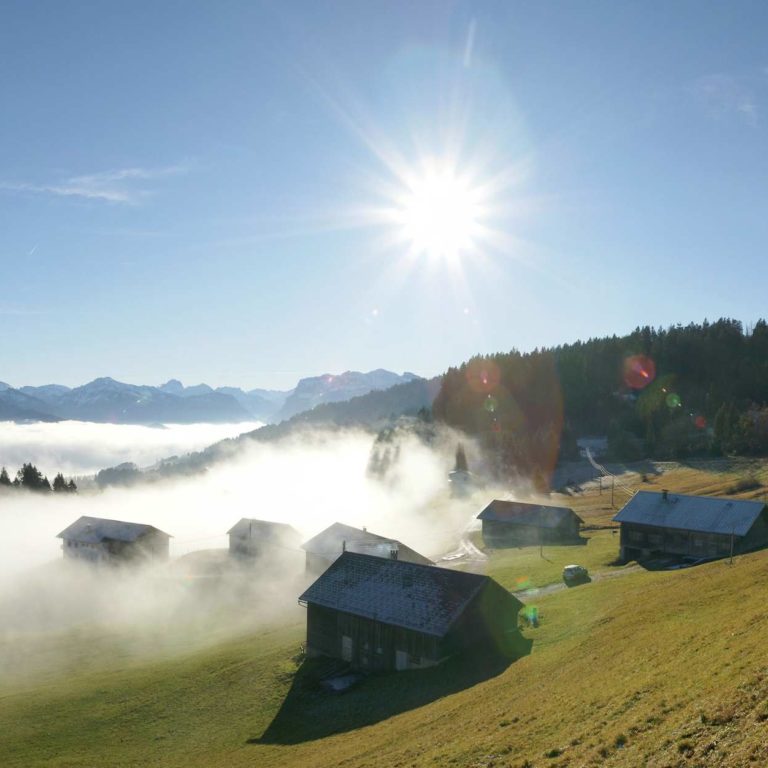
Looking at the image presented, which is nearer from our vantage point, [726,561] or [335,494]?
[726,561]

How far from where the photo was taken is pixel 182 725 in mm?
37062

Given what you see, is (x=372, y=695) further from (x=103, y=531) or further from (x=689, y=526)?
(x=103, y=531)

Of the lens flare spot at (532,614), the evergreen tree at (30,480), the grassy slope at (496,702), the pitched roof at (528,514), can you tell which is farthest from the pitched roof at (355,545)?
the evergreen tree at (30,480)

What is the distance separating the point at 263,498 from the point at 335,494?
2786cm

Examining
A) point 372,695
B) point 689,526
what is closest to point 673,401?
point 689,526

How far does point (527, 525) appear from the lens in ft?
305

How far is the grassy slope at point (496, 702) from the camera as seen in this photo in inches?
798

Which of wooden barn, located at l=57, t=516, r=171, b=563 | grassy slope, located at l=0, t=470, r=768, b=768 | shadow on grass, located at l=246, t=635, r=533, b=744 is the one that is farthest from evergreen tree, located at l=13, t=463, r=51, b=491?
shadow on grass, located at l=246, t=635, r=533, b=744

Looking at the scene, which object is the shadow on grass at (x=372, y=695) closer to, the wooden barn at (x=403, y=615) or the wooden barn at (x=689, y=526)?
the wooden barn at (x=403, y=615)

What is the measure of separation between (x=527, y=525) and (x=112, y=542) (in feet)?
196

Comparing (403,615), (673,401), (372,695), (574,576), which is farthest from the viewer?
(673,401)

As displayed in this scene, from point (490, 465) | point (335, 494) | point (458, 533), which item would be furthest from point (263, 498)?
point (458, 533)

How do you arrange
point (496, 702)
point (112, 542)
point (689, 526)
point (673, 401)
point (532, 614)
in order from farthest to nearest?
point (673, 401), point (112, 542), point (689, 526), point (532, 614), point (496, 702)

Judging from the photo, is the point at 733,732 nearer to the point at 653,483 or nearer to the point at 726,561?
the point at 726,561
